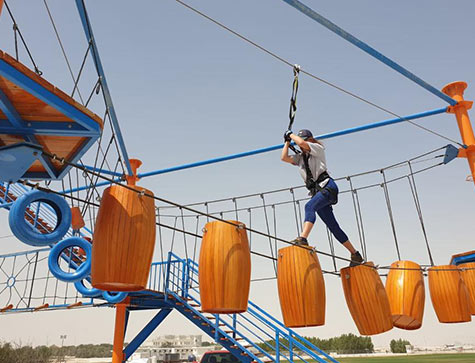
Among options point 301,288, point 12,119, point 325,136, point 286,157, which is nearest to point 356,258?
point 301,288

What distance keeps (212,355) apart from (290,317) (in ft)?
24.8

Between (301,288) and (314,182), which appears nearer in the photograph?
(301,288)

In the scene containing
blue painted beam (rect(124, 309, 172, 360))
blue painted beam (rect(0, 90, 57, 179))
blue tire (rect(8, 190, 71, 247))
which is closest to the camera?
blue painted beam (rect(0, 90, 57, 179))

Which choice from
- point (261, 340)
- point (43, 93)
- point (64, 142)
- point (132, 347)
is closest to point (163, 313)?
point (132, 347)

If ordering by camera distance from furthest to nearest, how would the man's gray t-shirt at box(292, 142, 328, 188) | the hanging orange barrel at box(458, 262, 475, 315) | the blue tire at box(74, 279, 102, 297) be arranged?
the blue tire at box(74, 279, 102, 297), the hanging orange barrel at box(458, 262, 475, 315), the man's gray t-shirt at box(292, 142, 328, 188)

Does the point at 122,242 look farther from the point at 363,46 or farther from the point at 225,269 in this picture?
the point at 363,46

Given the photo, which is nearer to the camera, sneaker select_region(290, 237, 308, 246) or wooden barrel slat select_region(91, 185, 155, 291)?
wooden barrel slat select_region(91, 185, 155, 291)

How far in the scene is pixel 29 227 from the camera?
3.12 metres

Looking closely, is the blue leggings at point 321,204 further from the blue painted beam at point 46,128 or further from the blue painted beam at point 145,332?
the blue painted beam at point 145,332

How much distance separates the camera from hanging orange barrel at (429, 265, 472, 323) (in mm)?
3805

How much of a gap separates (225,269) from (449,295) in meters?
2.69

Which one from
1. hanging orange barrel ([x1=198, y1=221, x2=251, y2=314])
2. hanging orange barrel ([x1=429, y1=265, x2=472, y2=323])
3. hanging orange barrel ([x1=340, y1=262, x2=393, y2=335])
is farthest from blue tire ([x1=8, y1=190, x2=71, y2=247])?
hanging orange barrel ([x1=429, y1=265, x2=472, y2=323])

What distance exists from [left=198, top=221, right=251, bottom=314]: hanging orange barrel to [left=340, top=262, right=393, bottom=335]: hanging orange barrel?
139 cm

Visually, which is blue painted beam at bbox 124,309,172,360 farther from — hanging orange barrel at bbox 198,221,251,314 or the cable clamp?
the cable clamp
